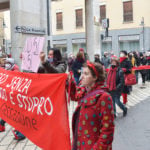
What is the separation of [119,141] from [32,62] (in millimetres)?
2196

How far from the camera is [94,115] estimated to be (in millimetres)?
2662

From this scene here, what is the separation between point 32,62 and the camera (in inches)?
201

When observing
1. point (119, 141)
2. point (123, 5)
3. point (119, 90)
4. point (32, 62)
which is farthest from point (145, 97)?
point (123, 5)

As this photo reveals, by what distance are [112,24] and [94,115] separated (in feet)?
101

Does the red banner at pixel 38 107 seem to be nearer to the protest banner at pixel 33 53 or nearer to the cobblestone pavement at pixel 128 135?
the protest banner at pixel 33 53

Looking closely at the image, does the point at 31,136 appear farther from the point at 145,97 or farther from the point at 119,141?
the point at 145,97

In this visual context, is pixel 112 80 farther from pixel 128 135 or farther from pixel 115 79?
pixel 128 135

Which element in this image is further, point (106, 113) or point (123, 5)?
point (123, 5)

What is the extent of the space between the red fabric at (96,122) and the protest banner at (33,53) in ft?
7.79

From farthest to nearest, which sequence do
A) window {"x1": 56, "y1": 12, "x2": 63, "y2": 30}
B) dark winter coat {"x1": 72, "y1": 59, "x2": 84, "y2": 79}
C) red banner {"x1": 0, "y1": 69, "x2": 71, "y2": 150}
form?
window {"x1": 56, "y1": 12, "x2": 63, "y2": 30} < dark winter coat {"x1": 72, "y1": 59, "x2": 84, "y2": 79} < red banner {"x1": 0, "y1": 69, "x2": 71, "y2": 150}

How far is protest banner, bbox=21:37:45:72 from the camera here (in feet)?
16.3

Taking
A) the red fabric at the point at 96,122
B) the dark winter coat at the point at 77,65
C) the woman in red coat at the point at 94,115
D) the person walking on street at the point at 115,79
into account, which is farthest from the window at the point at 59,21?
the red fabric at the point at 96,122

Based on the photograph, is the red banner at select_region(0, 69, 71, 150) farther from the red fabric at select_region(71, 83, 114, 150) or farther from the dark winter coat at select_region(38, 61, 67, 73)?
the red fabric at select_region(71, 83, 114, 150)

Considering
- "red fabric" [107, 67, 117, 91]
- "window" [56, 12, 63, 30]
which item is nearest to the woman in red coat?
"red fabric" [107, 67, 117, 91]
